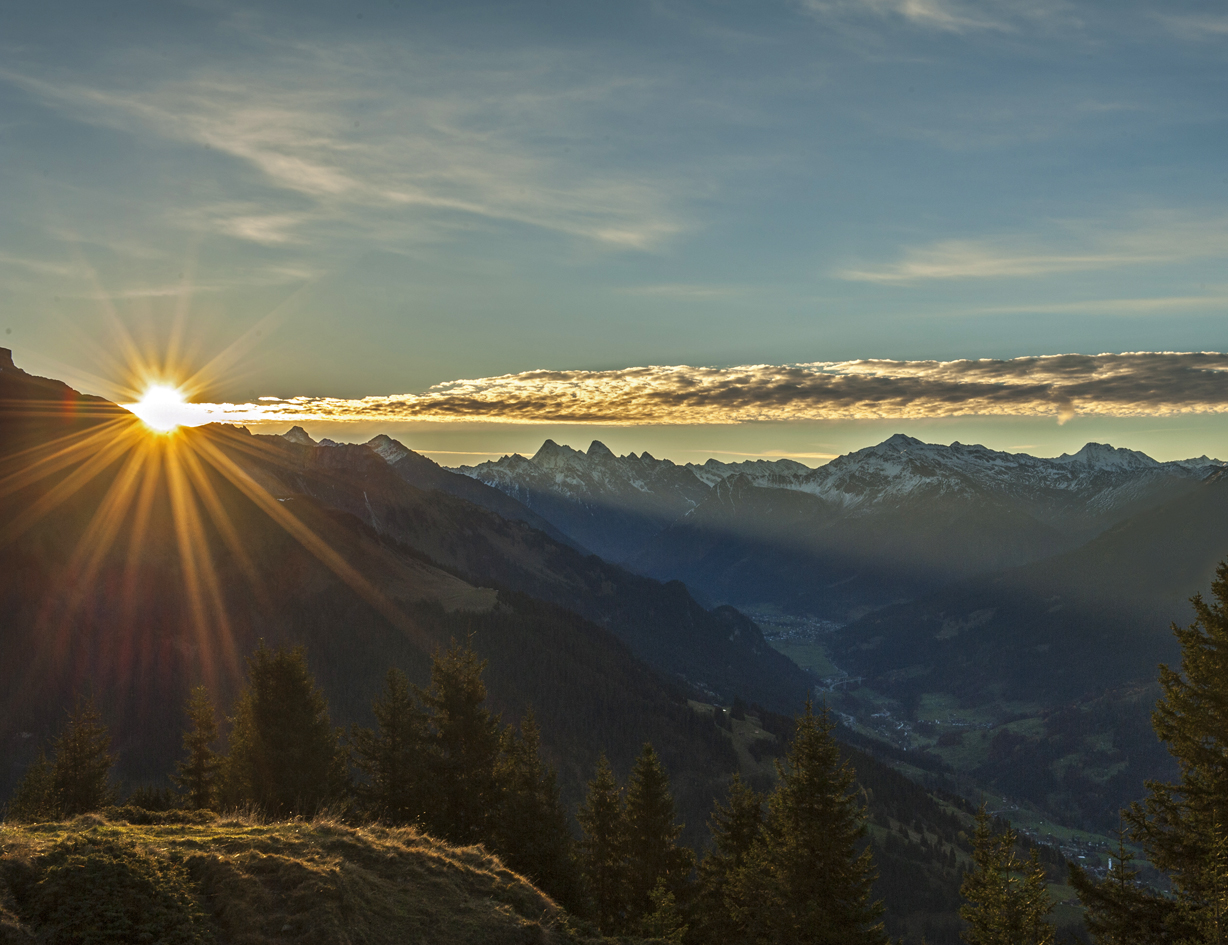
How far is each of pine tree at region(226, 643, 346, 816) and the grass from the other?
58.1 feet

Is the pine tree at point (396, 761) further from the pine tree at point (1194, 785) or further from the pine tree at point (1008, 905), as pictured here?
the pine tree at point (1194, 785)

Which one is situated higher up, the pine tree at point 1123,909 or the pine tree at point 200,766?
the pine tree at point 1123,909

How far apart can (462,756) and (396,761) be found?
3.64 m

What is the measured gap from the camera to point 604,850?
46.2 m

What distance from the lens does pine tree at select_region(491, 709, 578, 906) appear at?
129 feet

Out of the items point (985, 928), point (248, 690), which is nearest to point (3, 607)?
point (248, 690)

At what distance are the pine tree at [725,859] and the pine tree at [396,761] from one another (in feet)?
52.4

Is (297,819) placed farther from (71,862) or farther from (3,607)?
(3,607)

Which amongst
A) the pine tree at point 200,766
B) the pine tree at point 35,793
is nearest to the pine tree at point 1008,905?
the pine tree at point 200,766

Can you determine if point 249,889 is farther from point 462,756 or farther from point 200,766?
point 200,766

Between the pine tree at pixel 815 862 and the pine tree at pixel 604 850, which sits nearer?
the pine tree at pixel 815 862

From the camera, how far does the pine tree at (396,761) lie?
41688mm

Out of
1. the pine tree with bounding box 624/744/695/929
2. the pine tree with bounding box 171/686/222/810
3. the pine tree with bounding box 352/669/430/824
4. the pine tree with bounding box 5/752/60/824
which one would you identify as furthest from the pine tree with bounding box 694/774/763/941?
the pine tree with bounding box 5/752/60/824

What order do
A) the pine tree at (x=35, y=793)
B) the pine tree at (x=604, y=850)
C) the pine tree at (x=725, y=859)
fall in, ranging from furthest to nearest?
the pine tree at (x=35, y=793)
the pine tree at (x=604, y=850)
the pine tree at (x=725, y=859)
